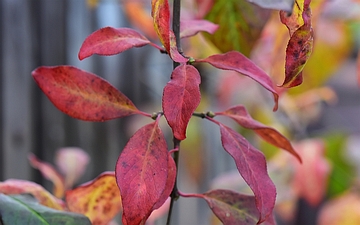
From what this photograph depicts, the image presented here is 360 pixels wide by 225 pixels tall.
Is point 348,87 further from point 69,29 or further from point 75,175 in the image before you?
point 75,175

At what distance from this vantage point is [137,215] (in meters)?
0.30

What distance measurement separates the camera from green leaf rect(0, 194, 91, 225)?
384mm

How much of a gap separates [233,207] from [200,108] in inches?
46.0

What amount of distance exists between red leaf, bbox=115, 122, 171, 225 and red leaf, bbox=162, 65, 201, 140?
37mm

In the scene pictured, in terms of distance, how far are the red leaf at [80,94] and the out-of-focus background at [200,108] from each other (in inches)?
15.8

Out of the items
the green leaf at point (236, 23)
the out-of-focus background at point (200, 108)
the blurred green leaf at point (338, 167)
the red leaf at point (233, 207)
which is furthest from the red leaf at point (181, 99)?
the blurred green leaf at point (338, 167)

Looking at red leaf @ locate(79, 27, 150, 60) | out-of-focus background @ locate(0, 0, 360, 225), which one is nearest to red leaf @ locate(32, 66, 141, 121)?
red leaf @ locate(79, 27, 150, 60)

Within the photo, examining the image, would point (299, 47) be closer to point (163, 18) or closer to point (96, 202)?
point (163, 18)

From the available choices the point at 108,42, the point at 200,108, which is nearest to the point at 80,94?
the point at 108,42

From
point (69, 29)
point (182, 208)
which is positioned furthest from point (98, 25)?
point (182, 208)

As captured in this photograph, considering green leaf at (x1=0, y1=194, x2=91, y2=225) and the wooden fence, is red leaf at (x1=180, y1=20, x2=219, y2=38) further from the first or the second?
the wooden fence

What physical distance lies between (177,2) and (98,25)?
1586mm

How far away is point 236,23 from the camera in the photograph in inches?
22.1

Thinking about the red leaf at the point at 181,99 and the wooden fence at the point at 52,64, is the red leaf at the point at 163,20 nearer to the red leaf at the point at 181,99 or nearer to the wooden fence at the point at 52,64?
the red leaf at the point at 181,99
